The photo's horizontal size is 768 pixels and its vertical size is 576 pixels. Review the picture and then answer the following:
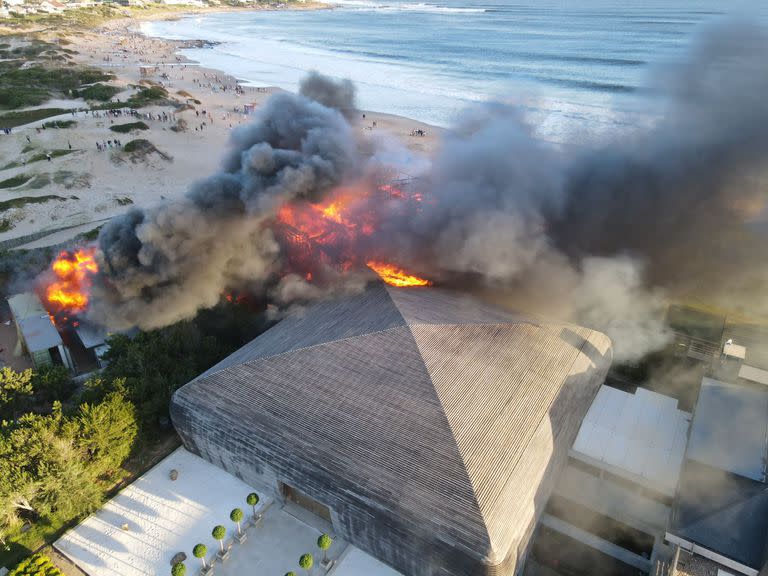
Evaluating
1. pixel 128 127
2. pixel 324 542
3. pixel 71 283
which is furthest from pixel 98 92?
pixel 324 542

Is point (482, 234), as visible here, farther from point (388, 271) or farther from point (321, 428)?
point (321, 428)

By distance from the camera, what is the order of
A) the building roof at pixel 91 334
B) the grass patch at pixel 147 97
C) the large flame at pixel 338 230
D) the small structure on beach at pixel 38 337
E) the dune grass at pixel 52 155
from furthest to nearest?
the grass patch at pixel 147 97 → the dune grass at pixel 52 155 → the large flame at pixel 338 230 → the building roof at pixel 91 334 → the small structure on beach at pixel 38 337

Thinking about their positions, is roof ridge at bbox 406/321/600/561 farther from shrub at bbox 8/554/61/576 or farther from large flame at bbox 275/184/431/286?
shrub at bbox 8/554/61/576

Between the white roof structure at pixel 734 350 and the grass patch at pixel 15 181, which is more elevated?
the white roof structure at pixel 734 350

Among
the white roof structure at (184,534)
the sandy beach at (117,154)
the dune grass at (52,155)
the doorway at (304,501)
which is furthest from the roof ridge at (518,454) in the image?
the dune grass at (52,155)

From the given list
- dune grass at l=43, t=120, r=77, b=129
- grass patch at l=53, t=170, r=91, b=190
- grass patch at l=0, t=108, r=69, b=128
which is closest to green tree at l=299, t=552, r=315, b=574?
grass patch at l=53, t=170, r=91, b=190

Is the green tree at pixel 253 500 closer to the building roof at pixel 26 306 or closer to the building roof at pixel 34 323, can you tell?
the building roof at pixel 34 323
